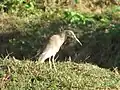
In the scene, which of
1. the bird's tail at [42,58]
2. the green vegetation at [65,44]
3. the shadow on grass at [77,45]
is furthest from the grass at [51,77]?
the shadow on grass at [77,45]

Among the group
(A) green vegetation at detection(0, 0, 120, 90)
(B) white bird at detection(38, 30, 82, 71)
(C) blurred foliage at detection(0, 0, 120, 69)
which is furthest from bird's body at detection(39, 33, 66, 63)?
(C) blurred foliage at detection(0, 0, 120, 69)

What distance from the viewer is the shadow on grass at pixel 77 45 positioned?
10586 millimetres

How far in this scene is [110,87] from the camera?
7328mm

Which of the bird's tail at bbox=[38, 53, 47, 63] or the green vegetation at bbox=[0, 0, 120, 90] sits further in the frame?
the bird's tail at bbox=[38, 53, 47, 63]

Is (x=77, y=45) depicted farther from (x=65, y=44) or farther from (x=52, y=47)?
(x=52, y=47)

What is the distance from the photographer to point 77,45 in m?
11.4

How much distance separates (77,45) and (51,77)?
4.25 meters

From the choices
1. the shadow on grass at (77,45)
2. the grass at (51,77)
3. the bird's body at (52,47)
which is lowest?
the shadow on grass at (77,45)

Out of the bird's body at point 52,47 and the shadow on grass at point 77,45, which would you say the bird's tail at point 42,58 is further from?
the shadow on grass at point 77,45

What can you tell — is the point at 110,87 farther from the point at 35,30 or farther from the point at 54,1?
the point at 54,1

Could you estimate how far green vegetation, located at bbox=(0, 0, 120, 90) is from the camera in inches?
284

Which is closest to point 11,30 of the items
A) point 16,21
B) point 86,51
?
point 16,21

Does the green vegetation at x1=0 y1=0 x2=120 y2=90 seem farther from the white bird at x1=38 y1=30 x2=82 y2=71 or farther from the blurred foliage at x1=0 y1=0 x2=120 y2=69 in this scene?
the white bird at x1=38 y1=30 x2=82 y2=71

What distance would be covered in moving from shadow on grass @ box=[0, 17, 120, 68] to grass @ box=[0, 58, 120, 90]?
235 cm
